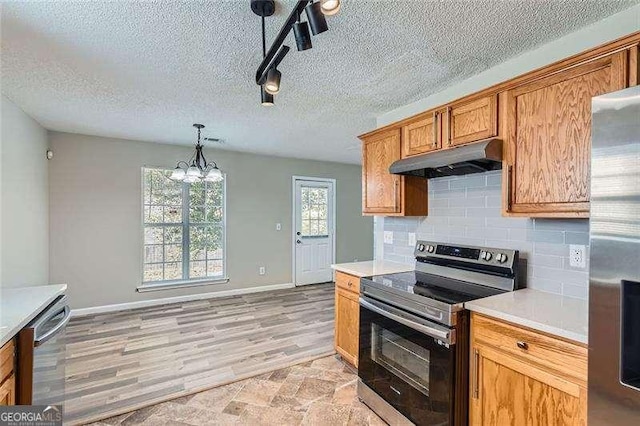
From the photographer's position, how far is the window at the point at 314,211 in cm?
591

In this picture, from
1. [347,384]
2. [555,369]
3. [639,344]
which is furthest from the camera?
[347,384]

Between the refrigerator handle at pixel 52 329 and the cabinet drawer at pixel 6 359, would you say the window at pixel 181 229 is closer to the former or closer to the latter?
the refrigerator handle at pixel 52 329

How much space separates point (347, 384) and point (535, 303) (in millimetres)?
1576

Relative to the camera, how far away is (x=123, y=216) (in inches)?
171

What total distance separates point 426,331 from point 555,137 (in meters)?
1.26

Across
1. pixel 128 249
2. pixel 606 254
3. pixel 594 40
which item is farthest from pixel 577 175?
pixel 128 249

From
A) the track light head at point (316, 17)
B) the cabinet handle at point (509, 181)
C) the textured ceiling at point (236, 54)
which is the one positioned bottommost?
the cabinet handle at point (509, 181)

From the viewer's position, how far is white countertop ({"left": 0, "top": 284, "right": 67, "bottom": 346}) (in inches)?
53.8

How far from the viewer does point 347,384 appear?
2.54 meters

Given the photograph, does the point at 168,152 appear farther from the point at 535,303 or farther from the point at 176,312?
the point at 535,303

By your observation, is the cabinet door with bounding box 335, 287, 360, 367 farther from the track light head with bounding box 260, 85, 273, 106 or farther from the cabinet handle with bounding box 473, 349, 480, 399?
the track light head with bounding box 260, 85, 273, 106

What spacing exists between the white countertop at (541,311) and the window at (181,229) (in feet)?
13.8

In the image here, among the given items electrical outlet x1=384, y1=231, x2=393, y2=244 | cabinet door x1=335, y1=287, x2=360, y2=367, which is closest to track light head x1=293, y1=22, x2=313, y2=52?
cabinet door x1=335, y1=287, x2=360, y2=367

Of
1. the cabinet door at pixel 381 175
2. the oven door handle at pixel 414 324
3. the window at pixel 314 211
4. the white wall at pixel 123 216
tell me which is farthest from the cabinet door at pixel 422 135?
the window at pixel 314 211
